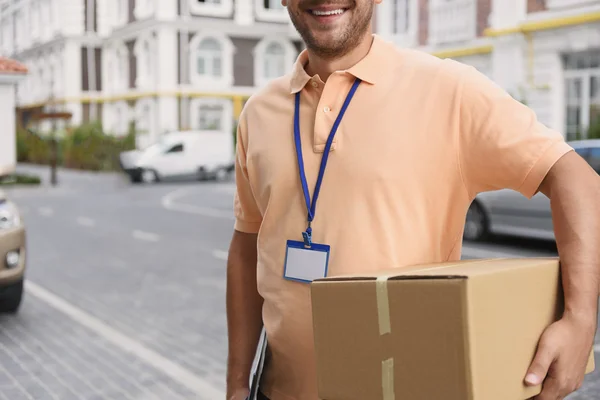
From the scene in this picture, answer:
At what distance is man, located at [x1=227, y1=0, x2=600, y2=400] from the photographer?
5.02 ft

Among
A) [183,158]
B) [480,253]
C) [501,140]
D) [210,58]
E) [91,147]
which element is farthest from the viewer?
[210,58]

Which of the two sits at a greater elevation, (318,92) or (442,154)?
(318,92)

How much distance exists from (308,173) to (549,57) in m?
18.3

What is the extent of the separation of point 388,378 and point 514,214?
1003 centimetres

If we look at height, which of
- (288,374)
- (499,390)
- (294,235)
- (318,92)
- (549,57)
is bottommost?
(288,374)


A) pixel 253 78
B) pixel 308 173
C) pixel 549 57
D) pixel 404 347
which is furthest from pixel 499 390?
pixel 253 78

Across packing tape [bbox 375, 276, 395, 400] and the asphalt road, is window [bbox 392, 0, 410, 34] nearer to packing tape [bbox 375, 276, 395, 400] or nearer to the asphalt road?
the asphalt road

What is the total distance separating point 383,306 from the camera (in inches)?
56.6

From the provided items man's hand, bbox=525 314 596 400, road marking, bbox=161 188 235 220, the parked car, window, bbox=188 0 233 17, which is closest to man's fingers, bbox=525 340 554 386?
man's hand, bbox=525 314 596 400

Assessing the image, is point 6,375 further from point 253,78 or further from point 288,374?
point 253,78

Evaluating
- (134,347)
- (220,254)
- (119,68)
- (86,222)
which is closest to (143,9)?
(119,68)

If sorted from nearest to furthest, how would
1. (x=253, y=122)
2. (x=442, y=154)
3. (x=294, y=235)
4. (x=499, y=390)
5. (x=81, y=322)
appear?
(x=499, y=390) → (x=442, y=154) → (x=294, y=235) → (x=253, y=122) → (x=81, y=322)

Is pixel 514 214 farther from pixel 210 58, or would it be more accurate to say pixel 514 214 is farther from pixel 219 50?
pixel 219 50

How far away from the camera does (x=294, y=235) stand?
184cm
